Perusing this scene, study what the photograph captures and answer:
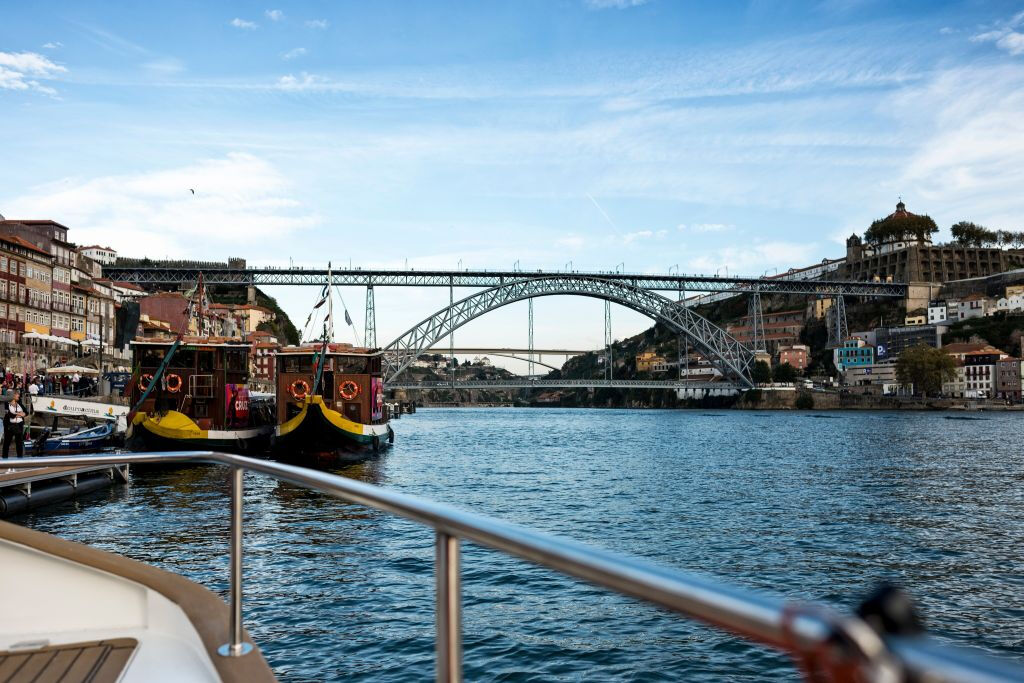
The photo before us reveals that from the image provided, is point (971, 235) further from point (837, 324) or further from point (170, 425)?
point (170, 425)

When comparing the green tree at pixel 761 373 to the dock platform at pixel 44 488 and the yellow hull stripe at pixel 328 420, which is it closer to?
the yellow hull stripe at pixel 328 420

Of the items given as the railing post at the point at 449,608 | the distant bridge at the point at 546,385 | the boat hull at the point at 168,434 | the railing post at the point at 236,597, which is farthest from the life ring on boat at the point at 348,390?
the distant bridge at the point at 546,385

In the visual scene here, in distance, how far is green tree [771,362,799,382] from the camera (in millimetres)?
85438

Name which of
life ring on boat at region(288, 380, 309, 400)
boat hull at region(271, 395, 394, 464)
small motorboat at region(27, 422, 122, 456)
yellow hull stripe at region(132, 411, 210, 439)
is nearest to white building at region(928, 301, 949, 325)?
boat hull at region(271, 395, 394, 464)

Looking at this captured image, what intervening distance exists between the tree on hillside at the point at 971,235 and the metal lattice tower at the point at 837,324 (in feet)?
51.9

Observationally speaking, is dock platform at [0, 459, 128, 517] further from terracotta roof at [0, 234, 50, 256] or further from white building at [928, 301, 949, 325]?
white building at [928, 301, 949, 325]

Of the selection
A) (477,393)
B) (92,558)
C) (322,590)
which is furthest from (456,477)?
(477,393)

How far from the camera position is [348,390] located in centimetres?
2644

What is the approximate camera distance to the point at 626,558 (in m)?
0.99

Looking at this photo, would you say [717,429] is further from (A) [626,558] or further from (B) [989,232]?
(B) [989,232]

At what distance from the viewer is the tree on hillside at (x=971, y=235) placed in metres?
98.4

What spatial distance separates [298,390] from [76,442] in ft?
24.2

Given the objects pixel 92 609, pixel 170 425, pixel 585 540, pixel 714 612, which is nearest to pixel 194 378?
pixel 170 425

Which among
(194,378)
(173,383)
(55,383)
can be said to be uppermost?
(55,383)
